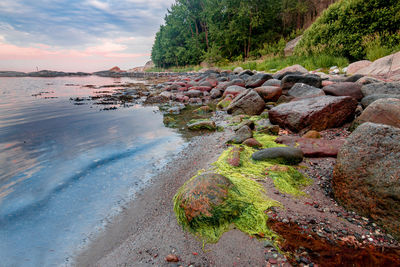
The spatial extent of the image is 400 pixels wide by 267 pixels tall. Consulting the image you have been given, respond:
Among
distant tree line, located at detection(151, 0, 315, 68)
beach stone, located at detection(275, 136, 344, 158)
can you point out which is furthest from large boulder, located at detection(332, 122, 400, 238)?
distant tree line, located at detection(151, 0, 315, 68)

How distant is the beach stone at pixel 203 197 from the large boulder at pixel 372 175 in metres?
1.44

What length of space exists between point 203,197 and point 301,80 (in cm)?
688

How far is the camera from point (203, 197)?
2344 mm

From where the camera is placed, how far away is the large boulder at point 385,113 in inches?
142

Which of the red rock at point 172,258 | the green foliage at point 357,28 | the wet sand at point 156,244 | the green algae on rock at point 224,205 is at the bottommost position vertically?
the wet sand at point 156,244

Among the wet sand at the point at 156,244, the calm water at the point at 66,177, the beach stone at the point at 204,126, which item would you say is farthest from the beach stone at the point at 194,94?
the wet sand at the point at 156,244

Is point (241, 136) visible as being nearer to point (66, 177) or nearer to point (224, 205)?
point (224, 205)

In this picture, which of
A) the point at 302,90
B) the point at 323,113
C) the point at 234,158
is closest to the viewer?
the point at 234,158

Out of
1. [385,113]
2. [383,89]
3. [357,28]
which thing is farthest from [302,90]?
[357,28]

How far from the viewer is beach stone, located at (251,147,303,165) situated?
349 centimetres

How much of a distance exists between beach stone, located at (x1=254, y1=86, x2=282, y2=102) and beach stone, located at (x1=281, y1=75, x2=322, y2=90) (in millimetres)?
411

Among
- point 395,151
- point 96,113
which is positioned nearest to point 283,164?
point 395,151

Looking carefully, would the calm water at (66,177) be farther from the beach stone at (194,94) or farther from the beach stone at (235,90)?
the beach stone at (194,94)

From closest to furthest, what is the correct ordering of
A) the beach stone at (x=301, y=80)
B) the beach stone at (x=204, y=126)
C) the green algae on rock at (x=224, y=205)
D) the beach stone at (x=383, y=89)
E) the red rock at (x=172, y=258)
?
the red rock at (x=172, y=258)
the green algae on rock at (x=224, y=205)
the beach stone at (x=383, y=89)
the beach stone at (x=204, y=126)
the beach stone at (x=301, y=80)
